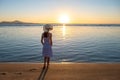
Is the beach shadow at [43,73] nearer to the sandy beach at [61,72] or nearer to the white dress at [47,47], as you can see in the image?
the sandy beach at [61,72]

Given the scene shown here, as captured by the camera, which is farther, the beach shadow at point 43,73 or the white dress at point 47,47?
the white dress at point 47,47

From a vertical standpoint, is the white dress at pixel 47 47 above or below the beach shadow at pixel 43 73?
above

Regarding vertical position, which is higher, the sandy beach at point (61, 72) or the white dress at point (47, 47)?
the white dress at point (47, 47)

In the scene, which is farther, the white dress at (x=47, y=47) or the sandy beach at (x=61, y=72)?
the white dress at (x=47, y=47)

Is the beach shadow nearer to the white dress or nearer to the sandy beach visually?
the sandy beach

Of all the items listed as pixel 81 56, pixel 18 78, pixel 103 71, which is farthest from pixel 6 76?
pixel 81 56

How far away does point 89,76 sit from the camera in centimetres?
882

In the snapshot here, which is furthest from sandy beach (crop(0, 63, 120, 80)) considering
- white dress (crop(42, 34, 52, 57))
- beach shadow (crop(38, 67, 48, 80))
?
white dress (crop(42, 34, 52, 57))

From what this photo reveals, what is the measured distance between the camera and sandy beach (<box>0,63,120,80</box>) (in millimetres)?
8703

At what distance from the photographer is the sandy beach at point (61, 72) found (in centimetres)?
870

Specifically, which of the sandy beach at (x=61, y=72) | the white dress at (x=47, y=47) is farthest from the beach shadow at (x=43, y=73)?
the white dress at (x=47, y=47)

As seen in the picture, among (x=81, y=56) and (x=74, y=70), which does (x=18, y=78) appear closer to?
(x=74, y=70)

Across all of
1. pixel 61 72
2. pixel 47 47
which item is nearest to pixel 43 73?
pixel 61 72

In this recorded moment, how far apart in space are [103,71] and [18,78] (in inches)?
124
